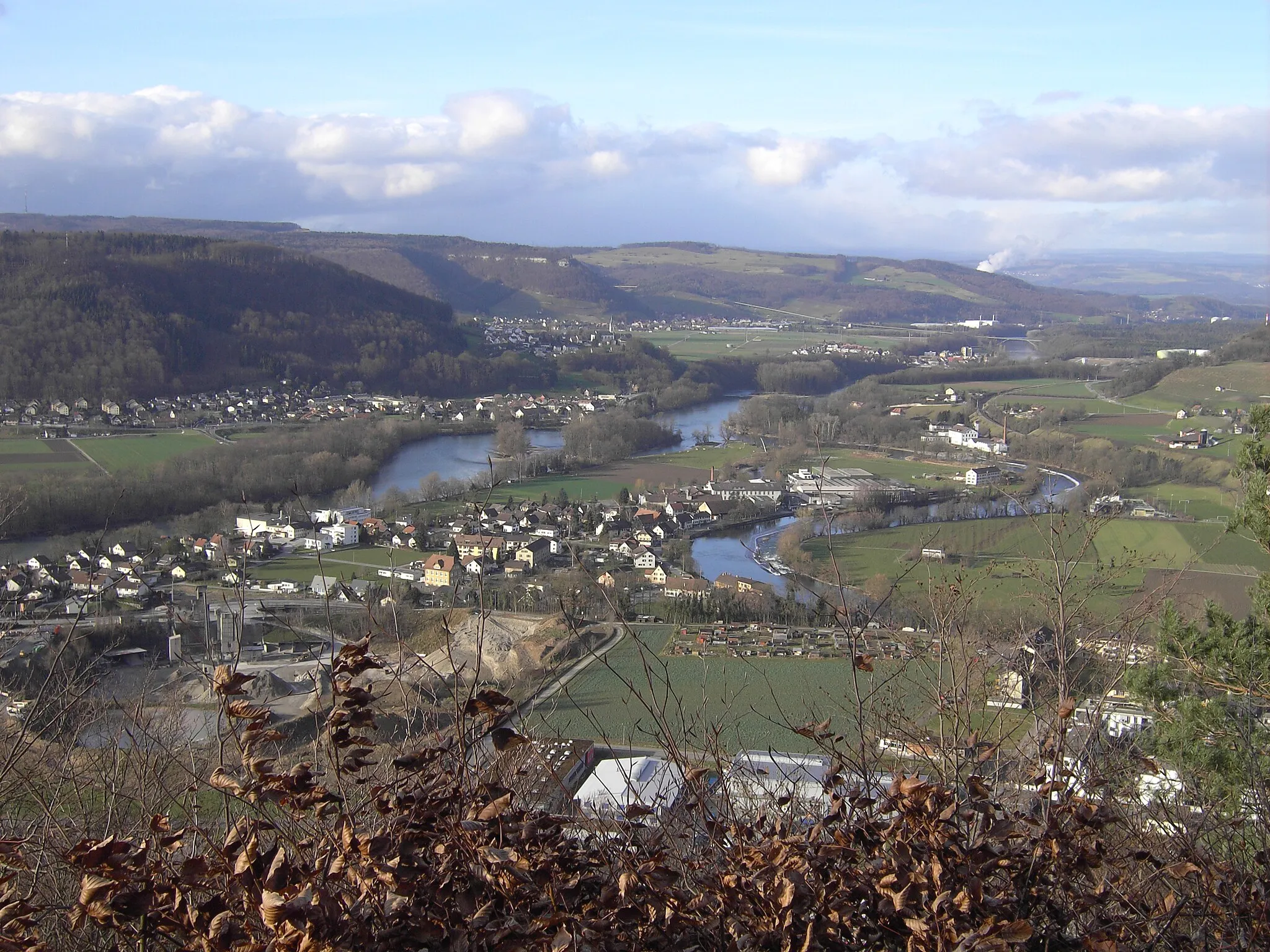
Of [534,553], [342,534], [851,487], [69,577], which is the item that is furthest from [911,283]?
[69,577]

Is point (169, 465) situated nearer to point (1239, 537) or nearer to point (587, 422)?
point (587, 422)

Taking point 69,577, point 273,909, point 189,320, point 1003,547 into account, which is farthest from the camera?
point 189,320

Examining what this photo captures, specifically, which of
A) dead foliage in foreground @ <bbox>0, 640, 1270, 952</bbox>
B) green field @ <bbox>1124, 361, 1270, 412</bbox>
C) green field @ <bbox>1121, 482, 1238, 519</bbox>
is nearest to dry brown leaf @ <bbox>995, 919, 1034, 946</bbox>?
dead foliage in foreground @ <bbox>0, 640, 1270, 952</bbox>

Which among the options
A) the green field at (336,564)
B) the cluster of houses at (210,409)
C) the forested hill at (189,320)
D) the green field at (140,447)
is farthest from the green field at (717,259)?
the green field at (336,564)

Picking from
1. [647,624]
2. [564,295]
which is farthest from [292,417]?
[564,295]

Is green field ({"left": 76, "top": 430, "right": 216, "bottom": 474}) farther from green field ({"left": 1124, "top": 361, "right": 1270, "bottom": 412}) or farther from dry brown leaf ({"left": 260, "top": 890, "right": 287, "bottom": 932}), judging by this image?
green field ({"left": 1124, "top": 361, "right": 1270, "bottom": 412})

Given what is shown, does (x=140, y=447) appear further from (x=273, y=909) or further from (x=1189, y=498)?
(x=273, y=909)

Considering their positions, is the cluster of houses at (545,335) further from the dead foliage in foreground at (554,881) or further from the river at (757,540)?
the dead foliage in foreground at (554,881)
